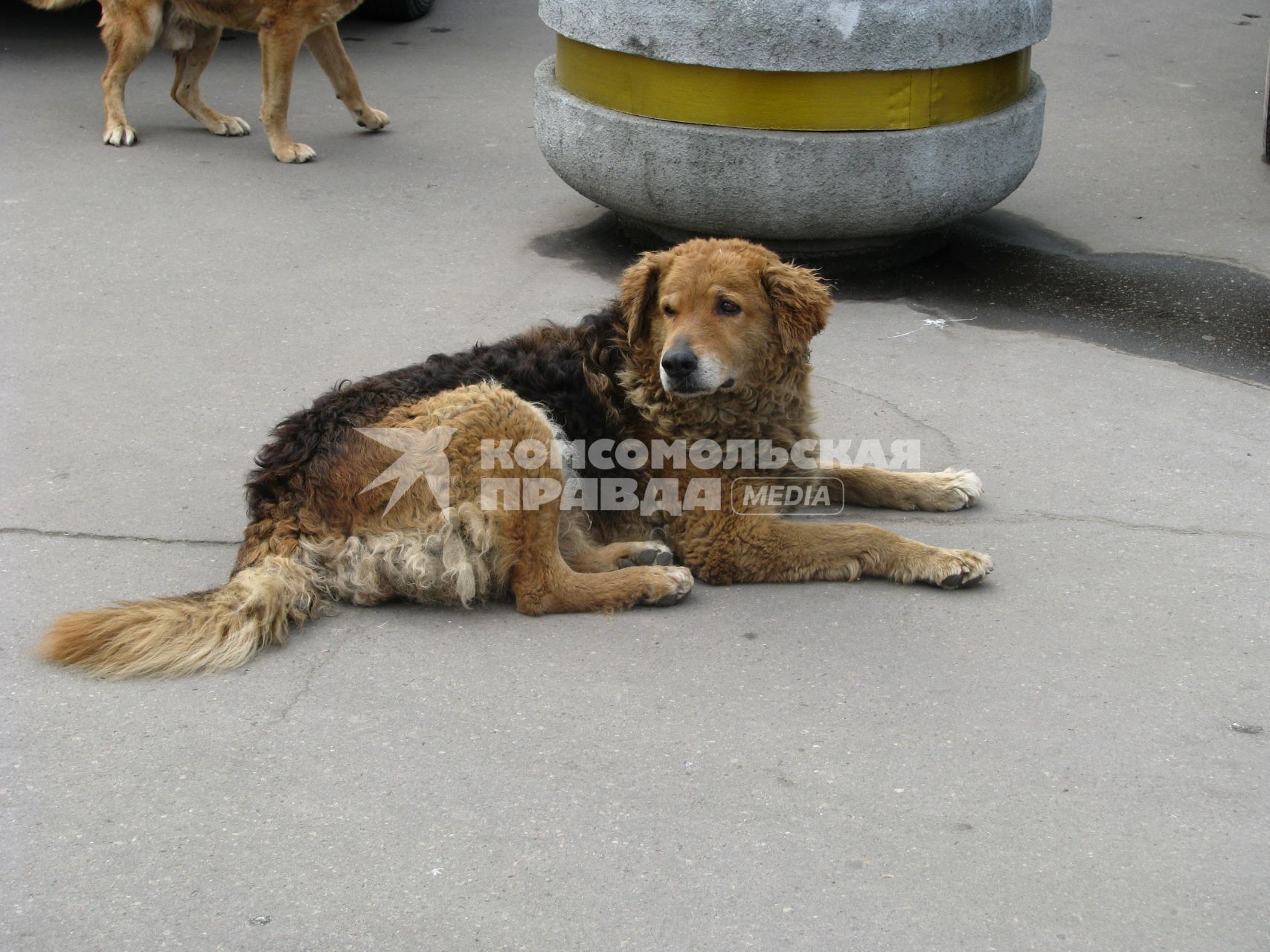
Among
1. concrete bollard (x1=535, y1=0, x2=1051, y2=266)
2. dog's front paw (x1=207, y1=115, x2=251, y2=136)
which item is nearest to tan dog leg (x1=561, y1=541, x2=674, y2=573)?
A: concrete bollard (x1=535, y1=0, x2=1051, y2=266)

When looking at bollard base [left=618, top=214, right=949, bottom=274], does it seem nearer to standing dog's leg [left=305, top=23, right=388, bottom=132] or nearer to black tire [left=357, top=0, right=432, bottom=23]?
standing dog's leg [left=305, top=23, right=388, bottom=132]

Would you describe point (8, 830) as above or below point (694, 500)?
below

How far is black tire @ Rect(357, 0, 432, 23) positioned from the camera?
39.4 feet

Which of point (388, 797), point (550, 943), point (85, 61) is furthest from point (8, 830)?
point (85, 61)

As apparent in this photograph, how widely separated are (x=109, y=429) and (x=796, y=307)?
305cm

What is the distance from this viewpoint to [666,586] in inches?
171

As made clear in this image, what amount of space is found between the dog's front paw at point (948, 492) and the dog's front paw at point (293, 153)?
5.37m

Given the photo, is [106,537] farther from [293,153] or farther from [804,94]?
[293,153]

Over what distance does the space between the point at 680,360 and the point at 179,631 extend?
1.81 meters

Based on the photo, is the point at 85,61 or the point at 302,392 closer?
the point at 302,392

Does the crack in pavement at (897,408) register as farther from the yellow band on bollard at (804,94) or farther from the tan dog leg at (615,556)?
the tan dog leg at (615,556)

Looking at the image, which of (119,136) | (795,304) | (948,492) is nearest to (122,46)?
(119,136)

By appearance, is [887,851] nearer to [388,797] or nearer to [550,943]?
[550,943]

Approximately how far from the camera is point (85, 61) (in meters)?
10.6
